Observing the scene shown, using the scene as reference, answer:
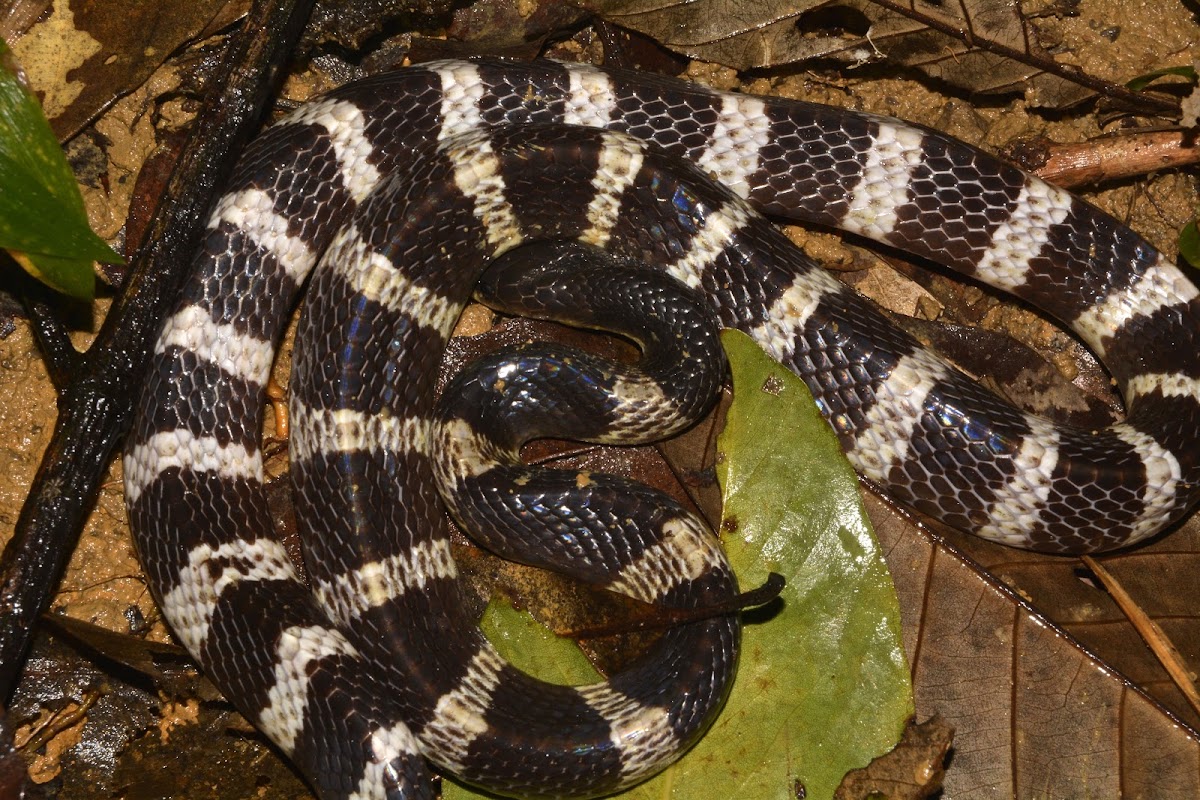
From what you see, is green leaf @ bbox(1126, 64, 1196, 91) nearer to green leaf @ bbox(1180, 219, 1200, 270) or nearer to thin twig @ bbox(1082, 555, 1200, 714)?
green leaf @ bbox(1180, 219, 1200, 270)

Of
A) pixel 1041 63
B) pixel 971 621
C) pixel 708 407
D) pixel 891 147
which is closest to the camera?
pixel 971 621

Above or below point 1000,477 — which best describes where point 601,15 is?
above

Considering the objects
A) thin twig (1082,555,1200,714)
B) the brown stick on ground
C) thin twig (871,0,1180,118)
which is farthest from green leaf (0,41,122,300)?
the brown stick on ground

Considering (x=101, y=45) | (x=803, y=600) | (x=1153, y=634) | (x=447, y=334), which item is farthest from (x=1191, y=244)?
(x=101, y=45)

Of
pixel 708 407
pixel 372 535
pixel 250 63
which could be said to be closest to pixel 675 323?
pixel 708 407

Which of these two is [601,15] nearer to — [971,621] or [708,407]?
[708,407]

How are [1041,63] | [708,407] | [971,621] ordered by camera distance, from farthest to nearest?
[1041,63], [708,407], [971,621]

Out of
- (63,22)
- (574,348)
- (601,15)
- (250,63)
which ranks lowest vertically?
(574,348)
